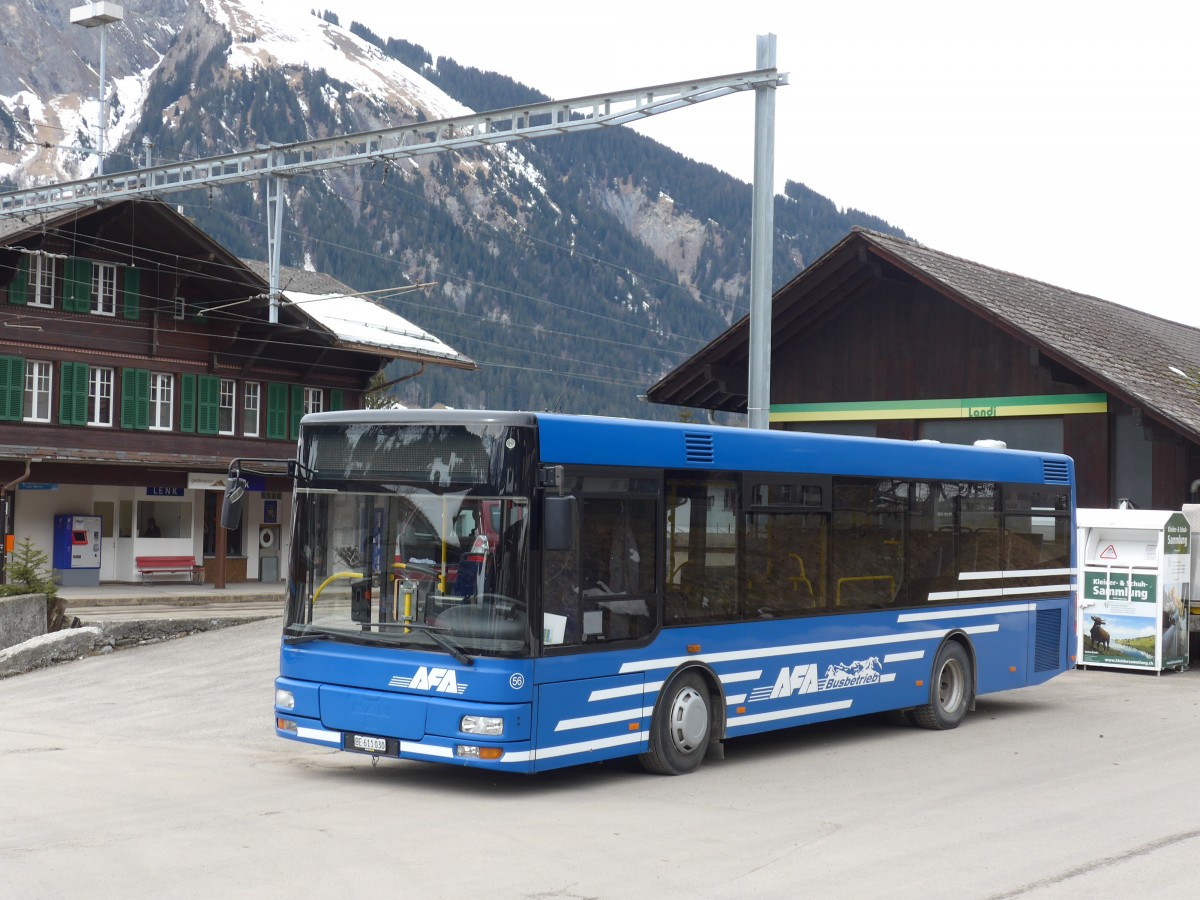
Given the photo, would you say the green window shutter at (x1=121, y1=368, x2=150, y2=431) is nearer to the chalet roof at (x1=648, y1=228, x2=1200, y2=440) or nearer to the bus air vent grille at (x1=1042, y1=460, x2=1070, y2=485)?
the chalet roof at (x1=648, y1=228, x2=1200, y2=440)

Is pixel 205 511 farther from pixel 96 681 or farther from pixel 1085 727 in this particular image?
pixel 1085 727

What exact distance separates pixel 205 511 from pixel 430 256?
123 m

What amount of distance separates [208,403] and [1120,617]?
25537mm

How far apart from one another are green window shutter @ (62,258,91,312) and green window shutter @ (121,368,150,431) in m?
1.92

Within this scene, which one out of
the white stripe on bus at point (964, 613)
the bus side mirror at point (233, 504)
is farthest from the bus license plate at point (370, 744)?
the white stripe on bus at point (964, 613)

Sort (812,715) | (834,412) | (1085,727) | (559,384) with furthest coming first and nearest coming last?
(559,384)
(834,412)
(1085,727)
(812,715)

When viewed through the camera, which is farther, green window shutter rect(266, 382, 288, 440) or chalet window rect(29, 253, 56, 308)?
green window shutter rect(266, 382, 288, 440)

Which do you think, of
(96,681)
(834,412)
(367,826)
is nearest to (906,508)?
(367,826)

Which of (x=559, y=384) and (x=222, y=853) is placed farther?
(x=559, y=384)

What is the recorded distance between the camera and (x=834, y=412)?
90.2 ft

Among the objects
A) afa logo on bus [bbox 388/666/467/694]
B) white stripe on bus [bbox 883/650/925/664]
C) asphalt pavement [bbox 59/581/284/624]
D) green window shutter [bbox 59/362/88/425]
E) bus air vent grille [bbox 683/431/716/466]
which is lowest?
asphalt pavement [bbox 59/581/284/624]

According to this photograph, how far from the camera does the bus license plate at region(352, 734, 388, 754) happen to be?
33.6ft

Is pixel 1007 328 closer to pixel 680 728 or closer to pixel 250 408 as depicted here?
pixel 680 728

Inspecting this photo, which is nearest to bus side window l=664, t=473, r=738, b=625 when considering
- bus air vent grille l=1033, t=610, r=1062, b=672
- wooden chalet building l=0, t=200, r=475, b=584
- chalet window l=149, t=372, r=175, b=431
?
bus air vent grille l=1033, t=610, r=1062, b=672
